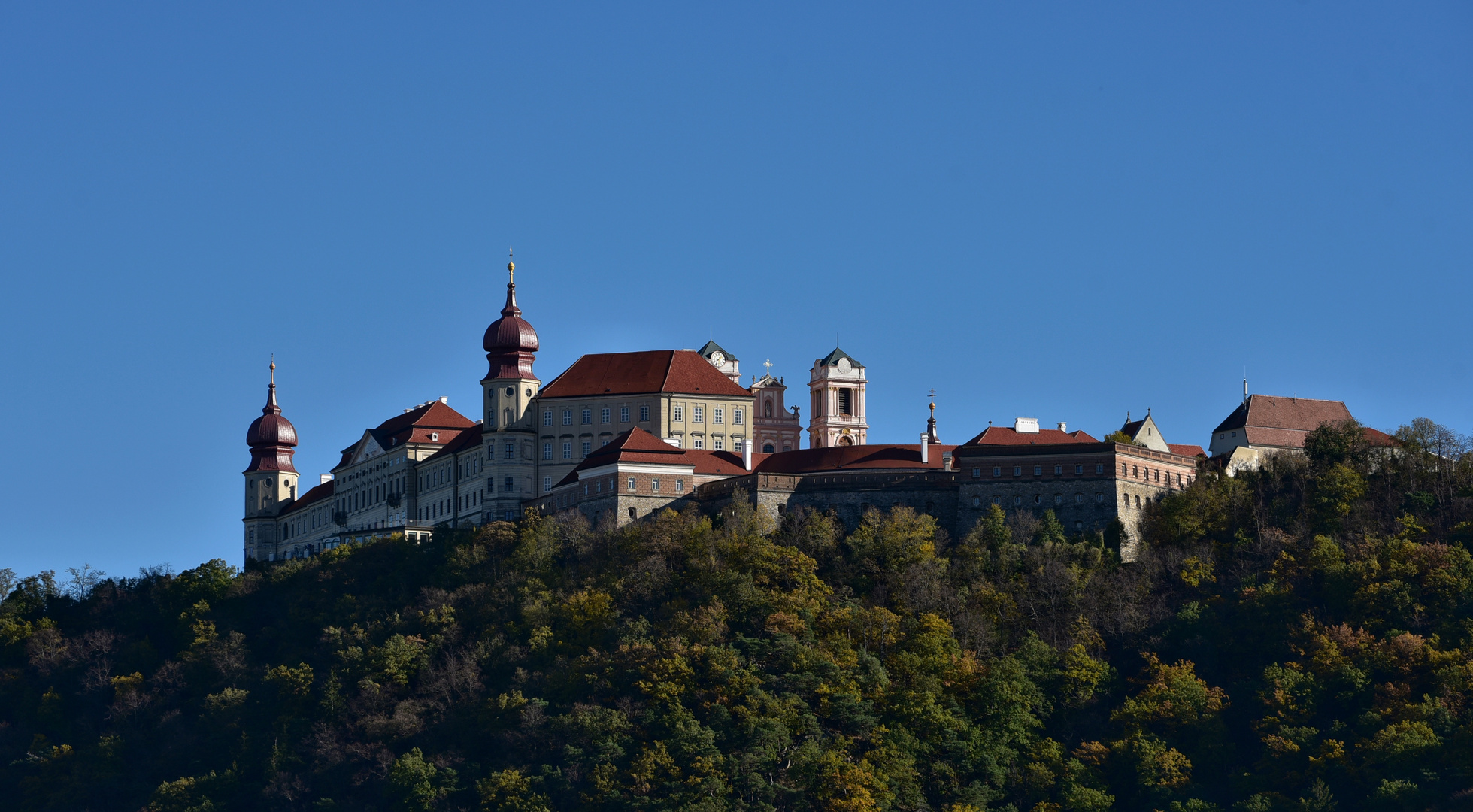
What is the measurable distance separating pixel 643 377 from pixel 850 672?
30.6 m

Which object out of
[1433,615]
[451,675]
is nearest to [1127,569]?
[1433,615]

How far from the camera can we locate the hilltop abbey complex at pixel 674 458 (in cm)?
10575

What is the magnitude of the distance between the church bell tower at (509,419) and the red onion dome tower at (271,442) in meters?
29.4

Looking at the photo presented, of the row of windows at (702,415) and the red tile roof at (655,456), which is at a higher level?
the row of windows at (702,415)

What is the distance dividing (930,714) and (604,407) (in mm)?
32888

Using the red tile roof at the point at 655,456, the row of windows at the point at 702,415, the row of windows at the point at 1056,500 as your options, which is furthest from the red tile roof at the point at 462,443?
the row of windows at the point at 1056,500

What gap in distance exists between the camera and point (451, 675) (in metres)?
102

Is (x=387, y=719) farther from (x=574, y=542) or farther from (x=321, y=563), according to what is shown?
(x=321, y=563)

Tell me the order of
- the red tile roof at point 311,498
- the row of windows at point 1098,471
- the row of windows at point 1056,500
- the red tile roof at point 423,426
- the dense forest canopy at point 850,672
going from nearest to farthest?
the dense forest canopy at point 850,672
the row of windows at point 1056,500
the row of windows at point 1098,471
the red tile roof at point 423,426
the red tile roof at point 311,498

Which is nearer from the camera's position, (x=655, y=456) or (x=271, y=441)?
(x=655, y=456)

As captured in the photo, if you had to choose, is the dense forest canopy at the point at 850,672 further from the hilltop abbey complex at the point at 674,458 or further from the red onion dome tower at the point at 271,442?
the red onion dome tower at the point at 271,442

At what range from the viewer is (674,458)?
4370 inches

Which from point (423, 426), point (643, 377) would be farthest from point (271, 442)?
point (643, 377)

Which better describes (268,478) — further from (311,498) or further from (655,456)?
(655,456)
